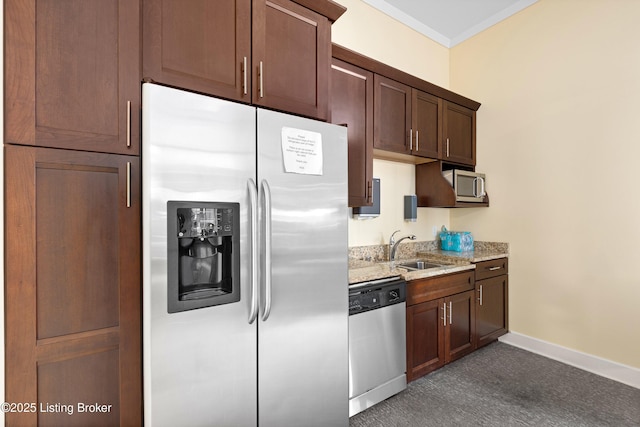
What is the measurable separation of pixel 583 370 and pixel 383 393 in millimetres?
1884

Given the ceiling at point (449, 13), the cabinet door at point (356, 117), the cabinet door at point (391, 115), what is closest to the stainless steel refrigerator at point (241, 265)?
the cabinet door at point (356, 117)

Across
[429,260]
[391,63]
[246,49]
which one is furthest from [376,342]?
[391,63]

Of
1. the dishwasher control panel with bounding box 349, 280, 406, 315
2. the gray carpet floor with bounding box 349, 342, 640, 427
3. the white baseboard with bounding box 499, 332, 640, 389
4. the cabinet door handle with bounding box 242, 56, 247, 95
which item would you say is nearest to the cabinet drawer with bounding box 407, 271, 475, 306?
the dishwasher control panel with bounding box 349, 280, 406, 315

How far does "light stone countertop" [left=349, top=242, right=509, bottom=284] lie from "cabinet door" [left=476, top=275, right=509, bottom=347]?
0.26 meters

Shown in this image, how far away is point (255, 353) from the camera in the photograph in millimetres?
1412

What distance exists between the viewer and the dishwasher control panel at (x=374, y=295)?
1.98 metres

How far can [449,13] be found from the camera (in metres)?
3.25

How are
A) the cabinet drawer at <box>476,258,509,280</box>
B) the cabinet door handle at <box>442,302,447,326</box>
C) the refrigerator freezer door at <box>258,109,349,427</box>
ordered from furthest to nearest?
1. the cabinet drawer at <box>476,258,509,280</box>
2. the cabinet door handle at <box>442,302,447,326</box>
3. the refrigerator freezer door at <box>258,109,349,427</box>

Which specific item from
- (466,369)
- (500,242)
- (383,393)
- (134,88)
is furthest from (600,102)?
(134,88)

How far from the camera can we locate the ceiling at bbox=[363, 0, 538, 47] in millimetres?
3099

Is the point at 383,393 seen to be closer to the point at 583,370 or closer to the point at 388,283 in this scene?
the point at 388,283

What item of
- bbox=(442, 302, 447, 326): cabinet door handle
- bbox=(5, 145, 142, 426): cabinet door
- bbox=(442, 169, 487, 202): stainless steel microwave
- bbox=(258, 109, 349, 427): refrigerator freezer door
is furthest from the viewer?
bbox=(442, 169, 487, 202): stainless steel microwave

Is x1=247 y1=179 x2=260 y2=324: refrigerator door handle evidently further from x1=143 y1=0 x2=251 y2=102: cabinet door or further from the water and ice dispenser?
x1=143 y1=0 x2=251 y2=102: cabinet door

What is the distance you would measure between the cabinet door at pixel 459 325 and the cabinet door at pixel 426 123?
1.34 m
